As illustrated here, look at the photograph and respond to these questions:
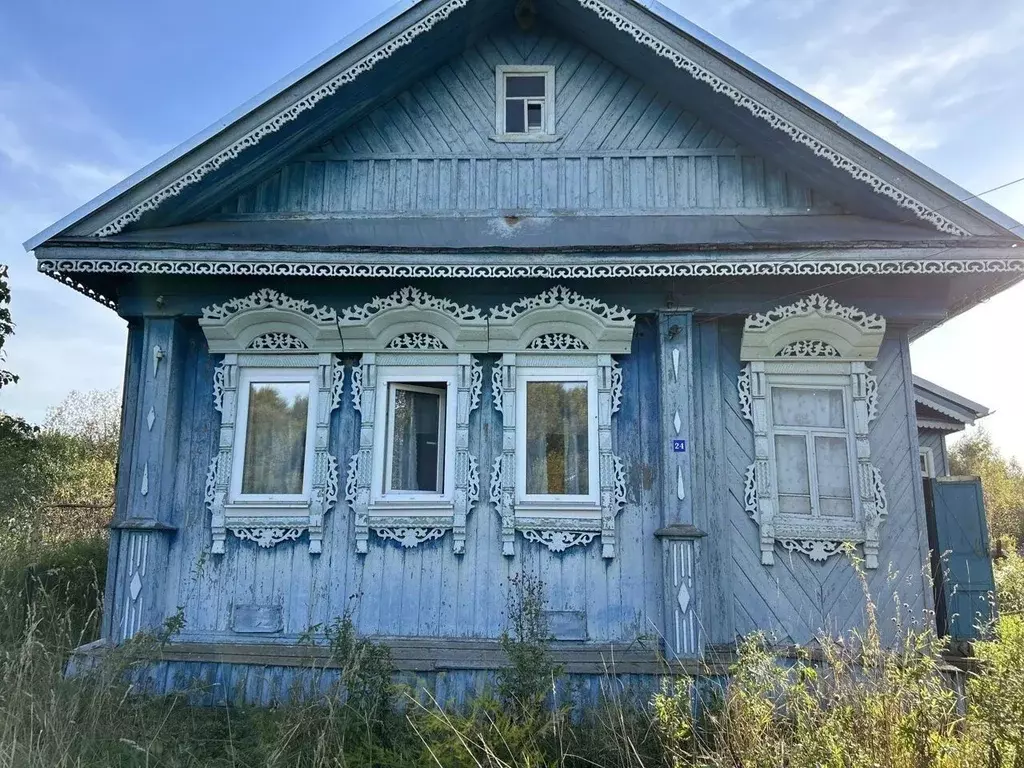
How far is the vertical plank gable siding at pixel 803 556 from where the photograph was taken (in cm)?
566

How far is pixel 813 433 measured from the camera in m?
Result: 5.97

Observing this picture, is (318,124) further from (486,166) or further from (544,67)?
(544,67)

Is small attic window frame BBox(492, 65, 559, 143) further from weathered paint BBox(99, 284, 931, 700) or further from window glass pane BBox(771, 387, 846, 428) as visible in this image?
window glass pane BBox(771, 387, 846, 428)

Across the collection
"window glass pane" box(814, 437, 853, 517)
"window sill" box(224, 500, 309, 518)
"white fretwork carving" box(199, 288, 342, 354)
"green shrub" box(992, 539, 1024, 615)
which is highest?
"white fretwork carving" box(199, 288, 342, 354)

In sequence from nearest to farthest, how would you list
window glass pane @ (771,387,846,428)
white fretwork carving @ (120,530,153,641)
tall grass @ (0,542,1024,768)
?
1. tall grass @ (0,542,1024,768)
2. white fretwork carving @ (120,530,153,641)
3. window glass pane @ (771,387,846,428)

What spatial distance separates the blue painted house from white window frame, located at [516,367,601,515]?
26 mm

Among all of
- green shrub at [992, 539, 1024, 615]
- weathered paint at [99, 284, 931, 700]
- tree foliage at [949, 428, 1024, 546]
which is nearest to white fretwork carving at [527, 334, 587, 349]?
weathered paint at [99, 284, 931, 700]

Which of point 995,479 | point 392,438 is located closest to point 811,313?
point 392,438

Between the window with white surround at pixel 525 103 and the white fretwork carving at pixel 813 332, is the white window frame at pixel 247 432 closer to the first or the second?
the window with white surround at pixel 525 103

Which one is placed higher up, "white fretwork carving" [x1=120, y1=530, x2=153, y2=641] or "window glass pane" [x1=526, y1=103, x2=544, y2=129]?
"window glass pane" [x1=526, y1=103, x2=544, y2=129]

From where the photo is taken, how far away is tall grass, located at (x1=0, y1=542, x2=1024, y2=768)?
10.8 feet

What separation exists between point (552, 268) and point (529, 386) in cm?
106

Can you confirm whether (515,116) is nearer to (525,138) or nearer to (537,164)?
(525,138)

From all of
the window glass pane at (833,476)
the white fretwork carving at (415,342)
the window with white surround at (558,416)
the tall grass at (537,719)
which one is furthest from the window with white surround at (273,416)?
the window glass pane at (833,476)
